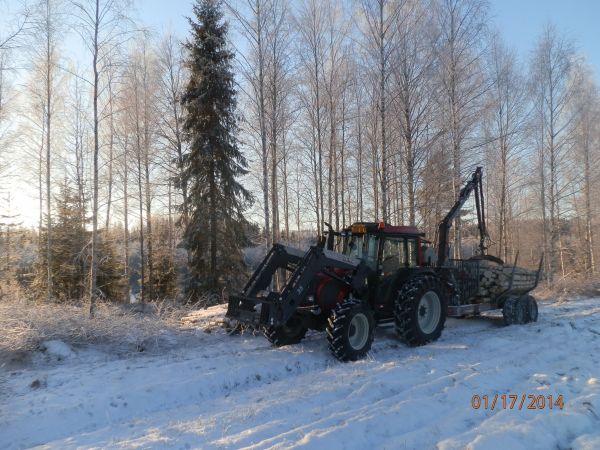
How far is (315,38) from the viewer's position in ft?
60.8

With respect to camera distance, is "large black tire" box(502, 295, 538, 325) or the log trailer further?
"large black tire" box(502, 295, 538, 325)

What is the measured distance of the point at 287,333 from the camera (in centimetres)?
819

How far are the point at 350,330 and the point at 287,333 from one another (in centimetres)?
129

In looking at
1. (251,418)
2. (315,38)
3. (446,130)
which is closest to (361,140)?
(315,38)

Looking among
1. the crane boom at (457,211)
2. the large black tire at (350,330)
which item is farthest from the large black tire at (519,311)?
the large black tire at (350,330)

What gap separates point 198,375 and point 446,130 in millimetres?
12410

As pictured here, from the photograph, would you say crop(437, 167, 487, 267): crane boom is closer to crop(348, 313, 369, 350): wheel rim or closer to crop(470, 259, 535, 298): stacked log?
crop(470, 259, 535, 298): stacked log

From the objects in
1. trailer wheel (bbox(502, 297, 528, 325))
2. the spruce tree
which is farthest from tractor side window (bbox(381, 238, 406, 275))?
the spruce tree

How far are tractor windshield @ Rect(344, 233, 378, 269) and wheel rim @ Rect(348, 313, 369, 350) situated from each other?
1289 mm

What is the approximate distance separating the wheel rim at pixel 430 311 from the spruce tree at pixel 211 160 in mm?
10753

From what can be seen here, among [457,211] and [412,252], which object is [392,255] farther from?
[457,211]

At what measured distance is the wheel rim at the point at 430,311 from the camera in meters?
8.78

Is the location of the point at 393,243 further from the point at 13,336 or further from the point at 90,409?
the point at 13,336

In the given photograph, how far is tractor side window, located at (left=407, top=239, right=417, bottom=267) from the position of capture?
358 inches
